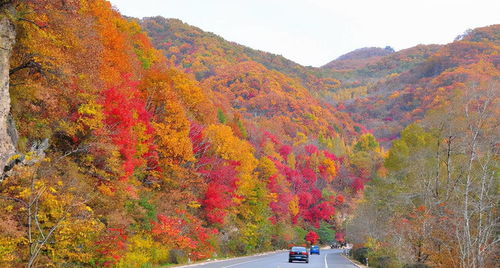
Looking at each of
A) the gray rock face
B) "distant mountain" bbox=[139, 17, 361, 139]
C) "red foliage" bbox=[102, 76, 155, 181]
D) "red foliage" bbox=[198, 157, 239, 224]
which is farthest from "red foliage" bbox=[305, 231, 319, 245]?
the gray rock face

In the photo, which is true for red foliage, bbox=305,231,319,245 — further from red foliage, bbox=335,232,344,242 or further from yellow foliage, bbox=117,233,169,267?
yellow foliage, bbox=117,233,169,267

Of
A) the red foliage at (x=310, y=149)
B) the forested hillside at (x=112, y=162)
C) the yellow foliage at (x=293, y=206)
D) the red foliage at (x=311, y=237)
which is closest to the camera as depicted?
the forested hillside at (x=112, y=162)

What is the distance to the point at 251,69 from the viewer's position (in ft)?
485

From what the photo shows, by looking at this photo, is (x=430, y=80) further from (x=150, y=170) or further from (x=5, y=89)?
(x=5, y=89)

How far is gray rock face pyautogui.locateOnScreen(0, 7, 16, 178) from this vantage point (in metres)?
14.1

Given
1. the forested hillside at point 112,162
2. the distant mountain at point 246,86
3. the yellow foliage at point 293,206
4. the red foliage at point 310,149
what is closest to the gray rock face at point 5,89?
the forested hillside at point 112,162

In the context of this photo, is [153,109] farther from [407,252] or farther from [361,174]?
[361,174]

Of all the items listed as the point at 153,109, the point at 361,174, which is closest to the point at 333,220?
the point at 361,174

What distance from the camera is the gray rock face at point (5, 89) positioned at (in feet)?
46.2

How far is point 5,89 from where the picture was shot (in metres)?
14.4

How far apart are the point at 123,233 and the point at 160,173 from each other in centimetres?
1247

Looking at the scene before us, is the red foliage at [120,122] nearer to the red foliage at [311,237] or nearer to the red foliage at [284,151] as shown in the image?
the red foliage at [311,237]

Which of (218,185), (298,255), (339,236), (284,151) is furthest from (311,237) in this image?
(298,255)

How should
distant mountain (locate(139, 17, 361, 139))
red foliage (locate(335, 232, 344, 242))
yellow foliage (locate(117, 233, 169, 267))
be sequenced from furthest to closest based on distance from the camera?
distant mountain (locate(139, 17, 361, 139)) → red foliage (locate(335, 232, 344, 242)) → yellow foliage (locate(117, 233, 169, 267))
